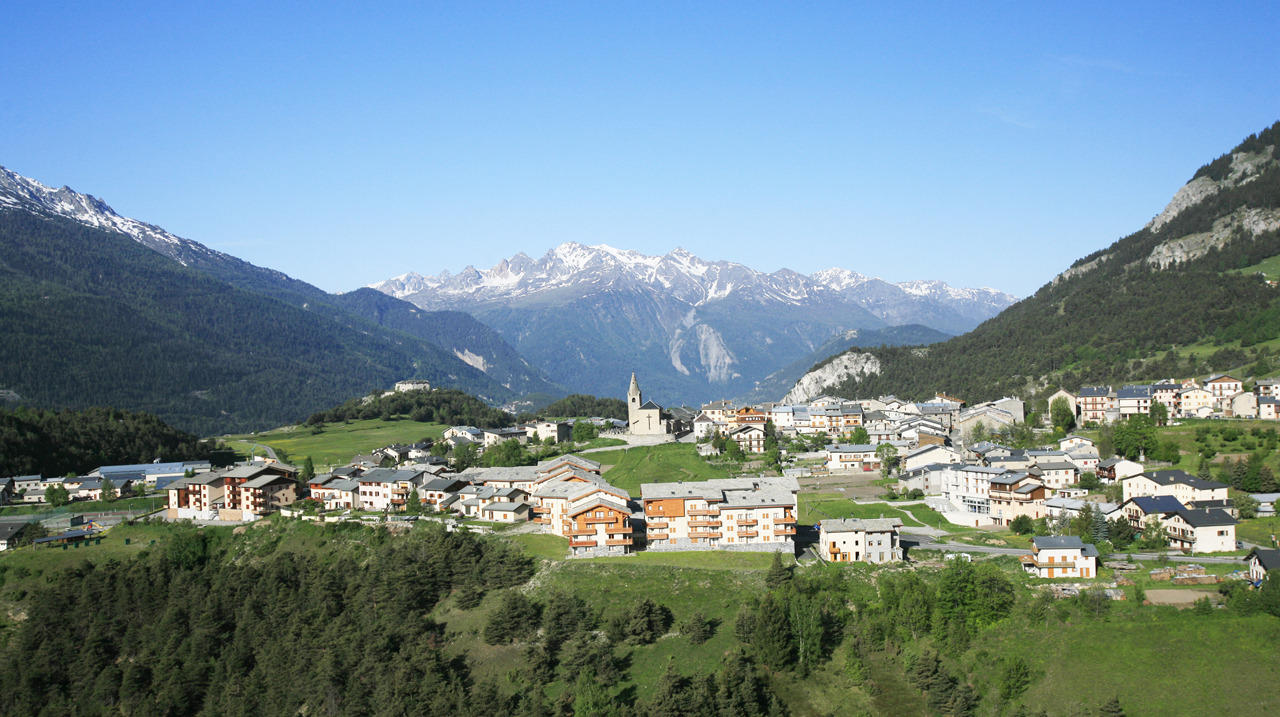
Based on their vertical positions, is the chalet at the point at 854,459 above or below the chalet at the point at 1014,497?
above

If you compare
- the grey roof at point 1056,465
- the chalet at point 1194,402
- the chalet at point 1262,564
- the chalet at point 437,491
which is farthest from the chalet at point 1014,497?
the chalet at point 437,491

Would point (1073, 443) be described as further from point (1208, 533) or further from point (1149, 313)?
point (1149, 313)

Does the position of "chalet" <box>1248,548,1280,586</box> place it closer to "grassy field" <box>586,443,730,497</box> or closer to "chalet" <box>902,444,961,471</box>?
"chalet" <box>902,444,961,471</box>

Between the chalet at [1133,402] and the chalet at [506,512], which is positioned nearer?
the chalet at [506,512]

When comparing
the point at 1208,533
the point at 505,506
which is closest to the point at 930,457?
the point at 1208,533

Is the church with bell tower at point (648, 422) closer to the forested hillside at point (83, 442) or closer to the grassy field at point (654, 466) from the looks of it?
the grassy field at point (654, 466)

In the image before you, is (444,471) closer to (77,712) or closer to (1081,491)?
(77,712)

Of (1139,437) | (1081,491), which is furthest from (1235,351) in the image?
(1081,491)
